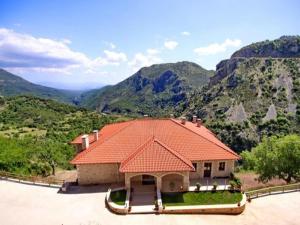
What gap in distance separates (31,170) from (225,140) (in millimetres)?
66757

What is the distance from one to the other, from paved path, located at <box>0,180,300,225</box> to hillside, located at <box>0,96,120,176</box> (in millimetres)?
9753

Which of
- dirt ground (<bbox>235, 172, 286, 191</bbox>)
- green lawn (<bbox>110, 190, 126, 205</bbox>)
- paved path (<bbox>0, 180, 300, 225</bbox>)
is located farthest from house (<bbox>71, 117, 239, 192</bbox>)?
dirt ground (<bbox>235, 172, 286, 191</bbox>)

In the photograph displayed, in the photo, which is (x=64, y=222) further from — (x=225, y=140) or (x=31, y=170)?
(x=225, y=140)

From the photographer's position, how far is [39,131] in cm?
10019

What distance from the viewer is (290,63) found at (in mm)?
116938

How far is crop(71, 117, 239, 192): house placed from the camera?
25.5m

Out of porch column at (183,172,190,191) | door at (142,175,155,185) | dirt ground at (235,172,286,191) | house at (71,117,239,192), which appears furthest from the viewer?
dirt ground at (235,172,286,191)

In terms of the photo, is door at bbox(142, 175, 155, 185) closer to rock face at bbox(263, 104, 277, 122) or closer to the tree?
the tree

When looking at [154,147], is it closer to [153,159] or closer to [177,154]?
[153,159]

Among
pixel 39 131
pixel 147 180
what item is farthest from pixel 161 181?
pixel 39 131

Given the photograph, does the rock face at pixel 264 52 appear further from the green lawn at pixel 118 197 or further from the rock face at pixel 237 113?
the green lawn at pixel 118 197

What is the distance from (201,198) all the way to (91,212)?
28.5 feet

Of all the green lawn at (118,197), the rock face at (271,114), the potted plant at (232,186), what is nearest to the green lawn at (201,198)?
the potted plant at (232,186)

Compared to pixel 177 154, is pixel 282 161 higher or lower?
lower
